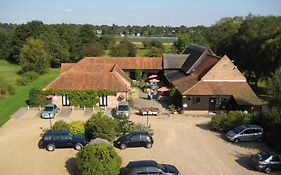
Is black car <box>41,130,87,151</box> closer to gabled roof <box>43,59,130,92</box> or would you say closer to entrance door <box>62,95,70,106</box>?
entrance door <box>62,95,70,106</box>

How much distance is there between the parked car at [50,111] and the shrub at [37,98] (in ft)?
10.7

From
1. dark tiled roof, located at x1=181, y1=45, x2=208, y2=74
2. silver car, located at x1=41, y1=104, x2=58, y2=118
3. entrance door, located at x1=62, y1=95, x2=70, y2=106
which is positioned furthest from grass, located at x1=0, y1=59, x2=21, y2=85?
dark tiled roof, located at x1=181, y1=45, x2=208, y2=74

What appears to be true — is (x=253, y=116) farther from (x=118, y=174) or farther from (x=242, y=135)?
(x=118, y=174)

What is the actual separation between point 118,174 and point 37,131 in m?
13.7

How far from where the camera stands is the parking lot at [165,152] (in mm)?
25062

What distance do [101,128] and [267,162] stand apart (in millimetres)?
13510

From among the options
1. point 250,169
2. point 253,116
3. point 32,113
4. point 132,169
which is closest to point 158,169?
point 132,169

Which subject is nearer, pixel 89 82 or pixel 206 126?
pixel 206 126

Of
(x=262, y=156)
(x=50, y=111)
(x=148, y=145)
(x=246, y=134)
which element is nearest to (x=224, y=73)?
(x=246, y=134)

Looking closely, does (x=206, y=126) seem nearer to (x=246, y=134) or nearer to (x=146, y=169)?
(x=246, y=134)

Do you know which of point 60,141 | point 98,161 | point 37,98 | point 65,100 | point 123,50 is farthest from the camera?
point 123,50

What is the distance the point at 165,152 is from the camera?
2806 centimetres

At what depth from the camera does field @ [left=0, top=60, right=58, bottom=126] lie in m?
40.7

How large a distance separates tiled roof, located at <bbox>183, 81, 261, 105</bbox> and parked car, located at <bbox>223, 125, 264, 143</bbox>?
8114mm
